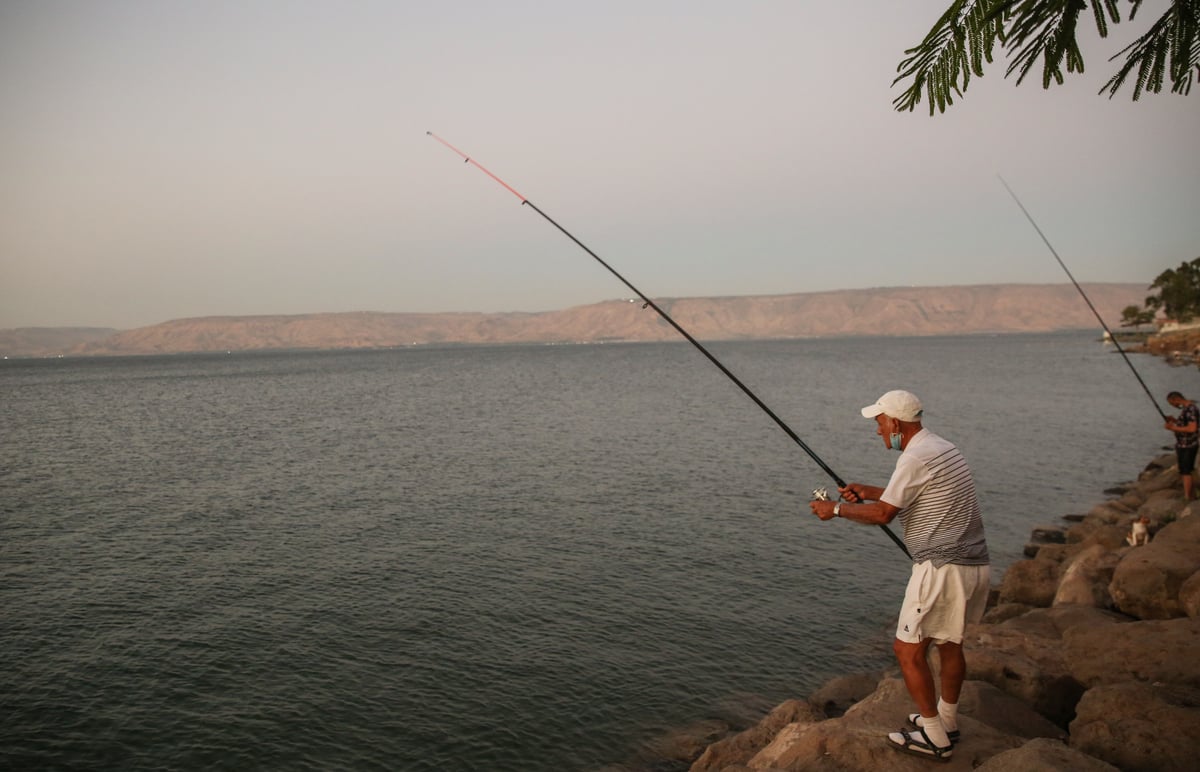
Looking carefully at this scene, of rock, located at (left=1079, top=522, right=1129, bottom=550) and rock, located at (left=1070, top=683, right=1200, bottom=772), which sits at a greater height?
rock, located at (left=1070, top=683, right=1200, bottom=772)

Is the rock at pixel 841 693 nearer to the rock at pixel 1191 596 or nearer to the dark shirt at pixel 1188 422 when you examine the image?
the rock at pixel 1191 596

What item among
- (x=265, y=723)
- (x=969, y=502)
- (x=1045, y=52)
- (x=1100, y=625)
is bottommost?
(x=265, y=723)

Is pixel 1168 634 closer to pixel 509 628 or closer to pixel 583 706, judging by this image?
pixel 583 706

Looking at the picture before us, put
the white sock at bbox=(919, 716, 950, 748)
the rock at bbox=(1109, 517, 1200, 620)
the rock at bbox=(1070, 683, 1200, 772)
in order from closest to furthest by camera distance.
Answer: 1. the white sock at bbox=(919, 716, 950, 748)
2. the rock at bbox=(1070, 683, 1200, 772)
3. the rock at bbox=(1109, 517, 1200, 620)

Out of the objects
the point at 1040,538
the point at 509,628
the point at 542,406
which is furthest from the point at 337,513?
the point at 542,406

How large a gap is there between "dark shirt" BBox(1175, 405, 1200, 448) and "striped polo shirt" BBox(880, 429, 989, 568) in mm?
12570

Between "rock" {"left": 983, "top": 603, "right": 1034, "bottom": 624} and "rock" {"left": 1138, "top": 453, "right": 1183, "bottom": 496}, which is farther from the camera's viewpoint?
"rock" {"left": 1138, "top": 453, "right": 1183, "bottom": 496}

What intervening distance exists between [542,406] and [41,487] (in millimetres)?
31805

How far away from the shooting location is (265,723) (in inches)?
400

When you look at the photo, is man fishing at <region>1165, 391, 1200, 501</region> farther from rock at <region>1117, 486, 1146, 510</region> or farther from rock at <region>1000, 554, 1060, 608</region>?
rock at <region>1117, 486, 1146, 510</region>

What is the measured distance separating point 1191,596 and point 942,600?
6.27 metres

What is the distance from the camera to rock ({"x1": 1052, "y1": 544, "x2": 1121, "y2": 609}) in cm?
1084

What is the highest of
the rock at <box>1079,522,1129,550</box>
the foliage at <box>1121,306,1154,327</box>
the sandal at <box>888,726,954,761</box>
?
the foliage at <box>1121,306,1154,327</box>


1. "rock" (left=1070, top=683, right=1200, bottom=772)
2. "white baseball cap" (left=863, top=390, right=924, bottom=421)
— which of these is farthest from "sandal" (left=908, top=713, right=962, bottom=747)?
"white baseball cap" (left=863, top=390, right=924, bottom=421)
